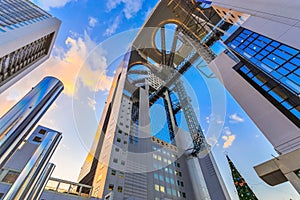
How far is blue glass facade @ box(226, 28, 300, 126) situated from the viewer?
9889mm

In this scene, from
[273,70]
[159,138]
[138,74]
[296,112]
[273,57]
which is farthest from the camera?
[138,74]

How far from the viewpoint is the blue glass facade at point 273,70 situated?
9889 mm

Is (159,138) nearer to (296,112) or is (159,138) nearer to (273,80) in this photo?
(273,80)

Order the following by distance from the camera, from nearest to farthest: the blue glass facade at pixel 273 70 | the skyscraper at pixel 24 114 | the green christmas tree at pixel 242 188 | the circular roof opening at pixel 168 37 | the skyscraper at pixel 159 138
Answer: the skyscraper at pixel 24 114 < the blue glass facade at pixel 273 70 < the green christmas tree at pixel 242 188 < the skyscraper at pixel 159 138 < the circular roof opening at pixel 168 37

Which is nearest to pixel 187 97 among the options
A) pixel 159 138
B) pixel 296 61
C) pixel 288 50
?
pixel 159 138

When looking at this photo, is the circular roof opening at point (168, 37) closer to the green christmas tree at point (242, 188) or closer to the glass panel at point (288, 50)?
the glass panel at point (288, 50)

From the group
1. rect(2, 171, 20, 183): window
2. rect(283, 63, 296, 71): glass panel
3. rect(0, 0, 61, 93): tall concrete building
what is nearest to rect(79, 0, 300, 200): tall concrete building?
rect(283, 63, 296, 71): glass panel

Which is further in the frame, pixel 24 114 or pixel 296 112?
pixel 296 112

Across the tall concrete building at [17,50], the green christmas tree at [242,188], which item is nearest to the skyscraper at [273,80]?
the green christmas tree at [242,188]

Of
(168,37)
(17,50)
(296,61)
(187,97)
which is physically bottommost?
(296,61)

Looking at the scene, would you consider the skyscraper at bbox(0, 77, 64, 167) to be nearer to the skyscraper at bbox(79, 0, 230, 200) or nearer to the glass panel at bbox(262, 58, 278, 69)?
the glass panel at bbox(262, 58, 278, 69)

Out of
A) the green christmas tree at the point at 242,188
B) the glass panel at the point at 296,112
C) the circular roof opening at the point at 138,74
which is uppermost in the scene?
the circular roof opening at the point at 138,74

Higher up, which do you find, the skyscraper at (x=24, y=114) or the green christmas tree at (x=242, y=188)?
the green christmas tree at (x=242, y=188)

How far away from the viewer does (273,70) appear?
10.9 meters
